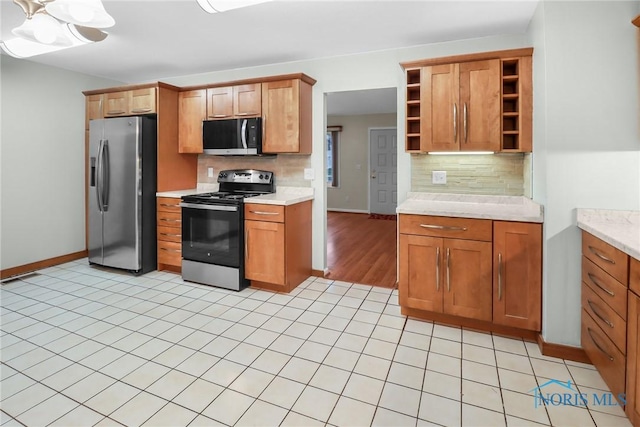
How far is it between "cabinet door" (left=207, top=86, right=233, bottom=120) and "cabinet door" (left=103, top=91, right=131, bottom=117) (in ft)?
3.18

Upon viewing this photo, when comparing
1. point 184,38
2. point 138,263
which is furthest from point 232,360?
point 184,38

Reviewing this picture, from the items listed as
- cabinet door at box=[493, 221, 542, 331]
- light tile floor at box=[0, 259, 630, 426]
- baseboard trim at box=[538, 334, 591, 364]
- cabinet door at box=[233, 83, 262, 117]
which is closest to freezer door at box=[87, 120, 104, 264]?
light tile floor at box=[0, 259, 630, 426]

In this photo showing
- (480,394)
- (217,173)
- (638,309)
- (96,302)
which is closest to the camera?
(638,309)

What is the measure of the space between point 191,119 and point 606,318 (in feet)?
13.3

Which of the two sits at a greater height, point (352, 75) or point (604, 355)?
point (352, 75)

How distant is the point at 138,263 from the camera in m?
3.83

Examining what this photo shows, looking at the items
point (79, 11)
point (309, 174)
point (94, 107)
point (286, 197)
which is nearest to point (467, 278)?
point (286, 197)

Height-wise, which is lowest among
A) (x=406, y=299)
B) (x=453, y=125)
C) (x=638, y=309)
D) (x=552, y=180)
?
(x=406, y=299)

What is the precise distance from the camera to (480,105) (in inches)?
107

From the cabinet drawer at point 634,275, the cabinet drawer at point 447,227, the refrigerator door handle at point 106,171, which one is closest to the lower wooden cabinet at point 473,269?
the cabinet drawer at point 447,227

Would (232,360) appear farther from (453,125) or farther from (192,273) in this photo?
(453,125)

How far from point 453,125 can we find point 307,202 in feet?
5.39

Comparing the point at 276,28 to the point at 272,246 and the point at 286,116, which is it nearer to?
the point at 286,116

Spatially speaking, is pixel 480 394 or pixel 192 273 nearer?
pixel 480 394
